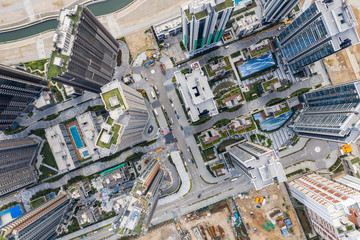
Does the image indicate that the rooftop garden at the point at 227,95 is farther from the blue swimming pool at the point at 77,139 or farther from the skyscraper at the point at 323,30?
the blue swimming pool at the point at 77,139

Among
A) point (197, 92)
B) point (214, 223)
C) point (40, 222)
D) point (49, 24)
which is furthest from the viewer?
point (49, 24)

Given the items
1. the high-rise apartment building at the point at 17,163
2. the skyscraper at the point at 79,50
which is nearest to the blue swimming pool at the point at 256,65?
the skyscraper at the point at 79,50

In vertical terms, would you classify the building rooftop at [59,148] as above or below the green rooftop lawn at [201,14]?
below

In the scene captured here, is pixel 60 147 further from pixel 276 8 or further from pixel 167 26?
pixel 276 8

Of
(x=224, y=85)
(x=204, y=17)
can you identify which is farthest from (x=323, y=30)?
(x=224, y=85)

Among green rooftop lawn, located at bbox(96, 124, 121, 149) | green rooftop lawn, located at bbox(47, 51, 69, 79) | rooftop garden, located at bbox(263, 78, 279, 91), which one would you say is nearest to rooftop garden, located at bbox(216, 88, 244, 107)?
rooftop garden, located at bbox(263, 78, 279, 91)

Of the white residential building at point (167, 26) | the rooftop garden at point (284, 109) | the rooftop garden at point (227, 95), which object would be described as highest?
the white residential building at point (167, 26)
